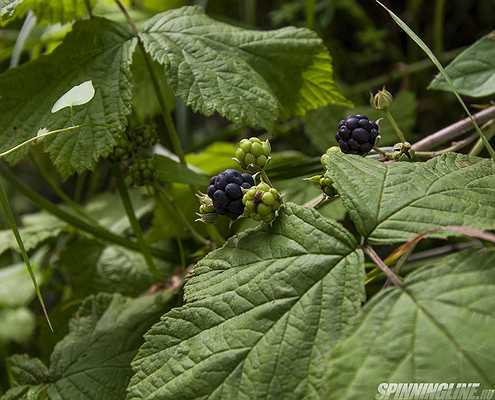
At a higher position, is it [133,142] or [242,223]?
[133,142]

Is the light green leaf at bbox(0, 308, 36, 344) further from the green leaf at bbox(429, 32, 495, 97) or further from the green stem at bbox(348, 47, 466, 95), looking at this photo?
the green leaf at bbox(429, 32, 495, 97)

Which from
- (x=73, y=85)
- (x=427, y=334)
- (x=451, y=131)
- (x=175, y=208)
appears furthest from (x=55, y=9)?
(x=427, y=334)

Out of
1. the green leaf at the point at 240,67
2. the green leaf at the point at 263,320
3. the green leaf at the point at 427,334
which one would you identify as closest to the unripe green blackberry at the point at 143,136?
the green leaf at the point at 240,67

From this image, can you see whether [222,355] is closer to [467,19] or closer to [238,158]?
[238,158]

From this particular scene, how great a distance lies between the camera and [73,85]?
123cm

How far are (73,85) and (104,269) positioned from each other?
598 mm

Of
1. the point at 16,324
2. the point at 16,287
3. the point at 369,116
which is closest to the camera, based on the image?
the point at 369,116

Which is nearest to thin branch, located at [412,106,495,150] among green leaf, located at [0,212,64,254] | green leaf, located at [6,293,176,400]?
green leaf, located at [6,293,176,400]

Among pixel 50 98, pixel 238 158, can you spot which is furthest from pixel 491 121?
pixel 50 98

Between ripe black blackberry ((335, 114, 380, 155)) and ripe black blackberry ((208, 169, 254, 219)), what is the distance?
18 centimetres

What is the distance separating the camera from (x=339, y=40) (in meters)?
2.46

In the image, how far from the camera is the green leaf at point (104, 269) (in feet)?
5.25

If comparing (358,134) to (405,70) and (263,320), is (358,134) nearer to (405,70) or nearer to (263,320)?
(263,320)

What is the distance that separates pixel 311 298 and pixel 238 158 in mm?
287
